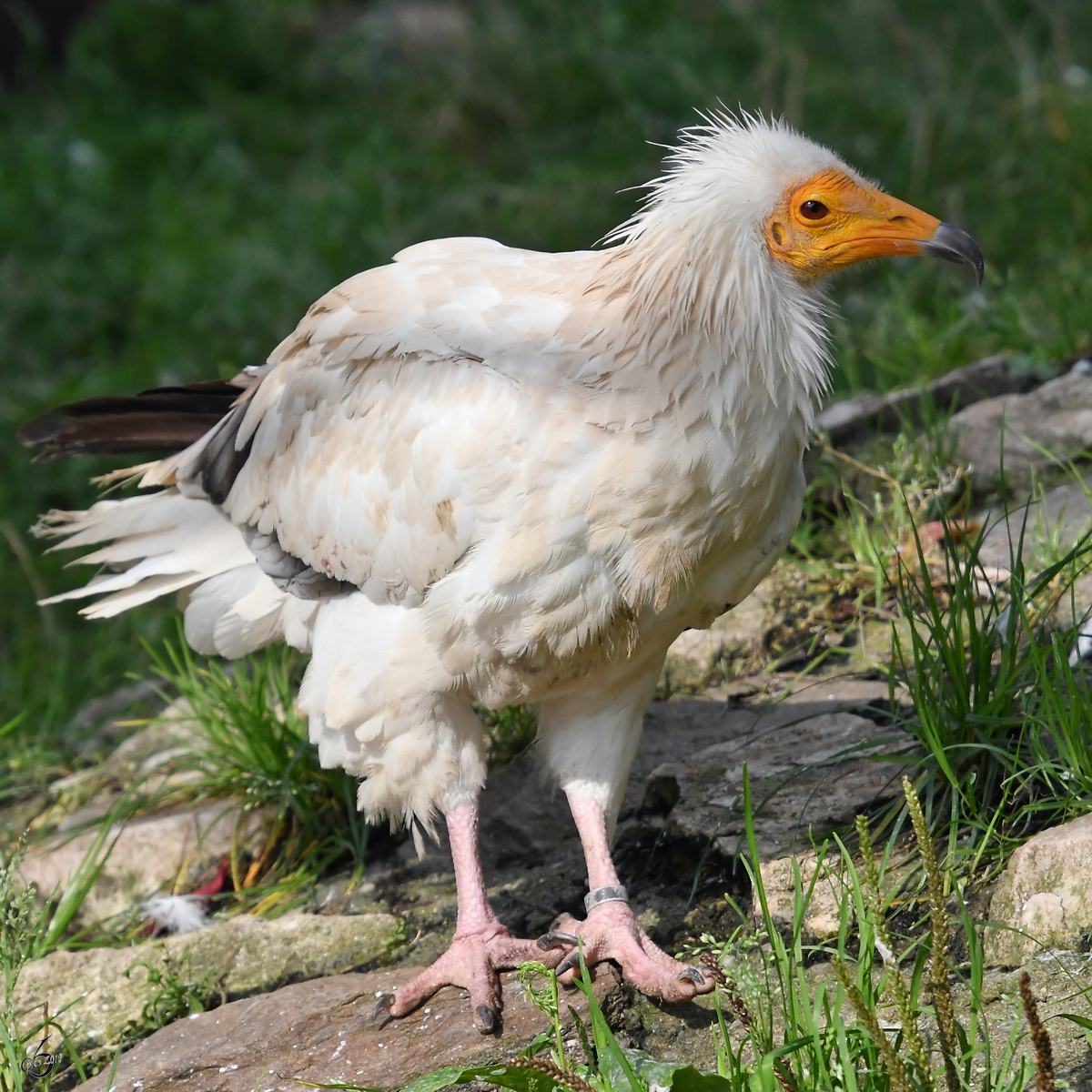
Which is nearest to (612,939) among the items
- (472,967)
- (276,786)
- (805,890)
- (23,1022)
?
(472,967)

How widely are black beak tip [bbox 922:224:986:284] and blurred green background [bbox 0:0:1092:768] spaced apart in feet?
6.54

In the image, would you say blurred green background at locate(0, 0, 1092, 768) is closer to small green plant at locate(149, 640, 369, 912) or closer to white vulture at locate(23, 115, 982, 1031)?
small green plant at locate(149, 640, 369, 912)

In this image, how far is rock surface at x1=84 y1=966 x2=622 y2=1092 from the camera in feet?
8.37

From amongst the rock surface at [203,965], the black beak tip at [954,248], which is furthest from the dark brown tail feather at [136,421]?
the black beak tip at [954,248]

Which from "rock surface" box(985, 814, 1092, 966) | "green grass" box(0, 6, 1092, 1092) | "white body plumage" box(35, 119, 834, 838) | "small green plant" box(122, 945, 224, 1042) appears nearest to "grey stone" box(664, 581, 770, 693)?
"green grass" box(0, 6, 1092, 1092)

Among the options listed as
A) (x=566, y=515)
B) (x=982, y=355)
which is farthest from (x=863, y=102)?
(x=566, y=515)

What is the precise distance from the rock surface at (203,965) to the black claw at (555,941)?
1.80 feet

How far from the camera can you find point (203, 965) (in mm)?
3287

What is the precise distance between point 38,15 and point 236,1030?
8.49 metres

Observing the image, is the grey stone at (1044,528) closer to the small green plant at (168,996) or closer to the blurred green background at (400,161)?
the blurred green background at (400,161)

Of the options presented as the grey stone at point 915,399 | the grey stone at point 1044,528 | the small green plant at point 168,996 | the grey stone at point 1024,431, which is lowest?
the small green plant at point 168,996

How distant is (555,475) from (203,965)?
1.64 m

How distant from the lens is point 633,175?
7.18 meters

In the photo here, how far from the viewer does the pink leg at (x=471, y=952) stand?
2.70 meters
